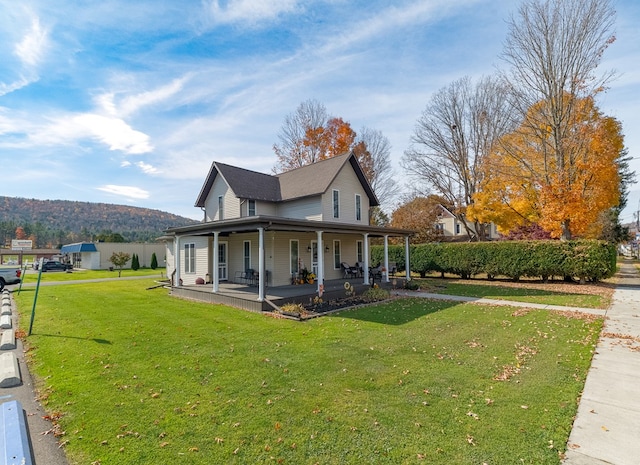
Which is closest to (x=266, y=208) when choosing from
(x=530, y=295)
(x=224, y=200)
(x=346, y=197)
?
(x=224, y=200)

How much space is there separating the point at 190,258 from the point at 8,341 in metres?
10.7

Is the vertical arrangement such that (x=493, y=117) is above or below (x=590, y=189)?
above

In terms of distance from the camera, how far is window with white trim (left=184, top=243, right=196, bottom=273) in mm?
17969

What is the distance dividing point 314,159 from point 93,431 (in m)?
28.4

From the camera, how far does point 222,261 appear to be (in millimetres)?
17547

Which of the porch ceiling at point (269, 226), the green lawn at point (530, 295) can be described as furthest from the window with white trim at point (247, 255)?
the green lawn at point (530, 295)

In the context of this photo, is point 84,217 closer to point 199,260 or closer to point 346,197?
point 199,260

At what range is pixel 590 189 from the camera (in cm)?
1650

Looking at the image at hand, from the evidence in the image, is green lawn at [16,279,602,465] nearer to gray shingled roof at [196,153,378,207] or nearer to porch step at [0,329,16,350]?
porch step at [0,329,16,350]

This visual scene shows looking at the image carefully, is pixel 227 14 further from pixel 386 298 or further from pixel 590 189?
pixel 590 189

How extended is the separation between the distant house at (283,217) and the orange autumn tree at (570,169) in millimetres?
7632

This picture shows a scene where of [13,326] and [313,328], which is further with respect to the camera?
[13,326]

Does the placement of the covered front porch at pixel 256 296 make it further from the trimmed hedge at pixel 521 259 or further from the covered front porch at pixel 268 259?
the trimmed hedge at pixel 521 259

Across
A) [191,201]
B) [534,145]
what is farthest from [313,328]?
[534,145]
